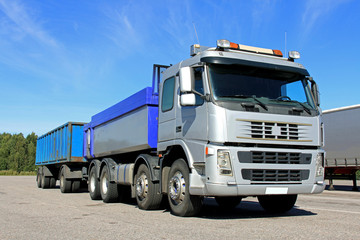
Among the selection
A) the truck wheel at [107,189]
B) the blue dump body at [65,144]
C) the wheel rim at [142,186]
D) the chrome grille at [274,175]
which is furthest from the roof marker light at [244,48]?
the blue dump body at [65,144]

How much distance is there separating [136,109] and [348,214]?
5157 millimetres

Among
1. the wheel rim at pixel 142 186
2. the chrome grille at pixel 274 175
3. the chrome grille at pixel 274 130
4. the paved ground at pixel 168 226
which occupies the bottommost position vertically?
the paved ground at pixel 168 226

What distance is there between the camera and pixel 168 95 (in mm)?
7941

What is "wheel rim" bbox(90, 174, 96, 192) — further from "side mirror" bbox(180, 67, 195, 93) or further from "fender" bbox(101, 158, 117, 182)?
"side mirror" bbox(180, 67, 195, 93)

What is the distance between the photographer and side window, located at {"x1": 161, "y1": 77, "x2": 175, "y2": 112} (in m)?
7.78

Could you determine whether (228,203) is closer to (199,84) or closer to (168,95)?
(168,95)

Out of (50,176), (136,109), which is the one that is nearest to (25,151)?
(50,176)

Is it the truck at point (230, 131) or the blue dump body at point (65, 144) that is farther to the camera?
the blue dump body at point (65, 144)

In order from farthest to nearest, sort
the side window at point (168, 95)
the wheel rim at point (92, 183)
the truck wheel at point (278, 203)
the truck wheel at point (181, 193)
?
the wheel rim at point (92, 183) < the truck wheel at point (278, 203) < the side window at point (168, 95) < the truck wheel at point (181, 193)

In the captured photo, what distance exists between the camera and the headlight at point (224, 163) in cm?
623

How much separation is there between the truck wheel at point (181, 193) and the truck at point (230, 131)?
18 mm

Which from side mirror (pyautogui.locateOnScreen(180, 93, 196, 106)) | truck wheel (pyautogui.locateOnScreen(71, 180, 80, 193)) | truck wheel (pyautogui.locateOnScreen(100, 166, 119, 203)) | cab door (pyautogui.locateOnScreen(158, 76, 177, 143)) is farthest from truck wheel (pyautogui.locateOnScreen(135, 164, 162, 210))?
truck wheel (pyautogui.locateOnScreen(71, 180, 80, 193))

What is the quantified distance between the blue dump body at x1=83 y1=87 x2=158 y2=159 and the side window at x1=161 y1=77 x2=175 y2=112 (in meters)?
0.48

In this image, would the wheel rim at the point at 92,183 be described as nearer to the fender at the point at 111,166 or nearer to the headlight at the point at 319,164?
the fender at the point at 111,166
